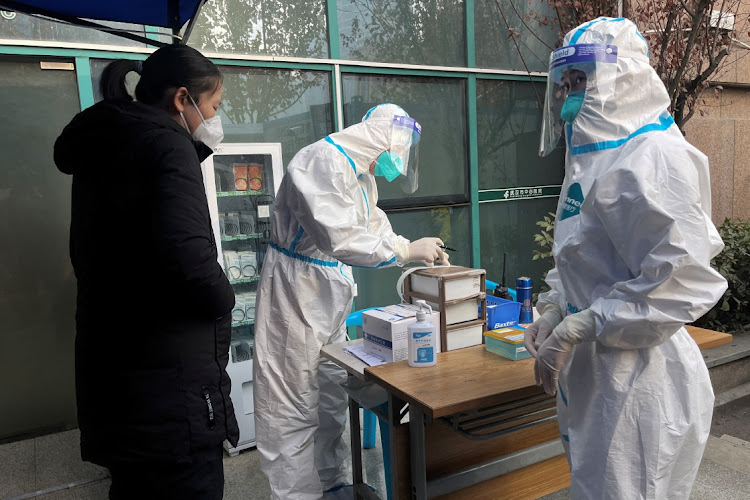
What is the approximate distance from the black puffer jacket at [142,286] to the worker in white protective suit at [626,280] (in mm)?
938

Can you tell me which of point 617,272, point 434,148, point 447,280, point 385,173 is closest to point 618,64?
point 617,272

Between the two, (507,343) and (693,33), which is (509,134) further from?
(507,343)

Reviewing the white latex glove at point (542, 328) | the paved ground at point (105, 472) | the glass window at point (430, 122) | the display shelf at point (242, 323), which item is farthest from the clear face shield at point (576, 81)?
the glass window at point (430, 122)

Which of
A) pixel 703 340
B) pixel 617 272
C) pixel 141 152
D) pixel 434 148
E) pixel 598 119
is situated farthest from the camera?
pixel 434 148

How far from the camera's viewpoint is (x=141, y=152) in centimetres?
125

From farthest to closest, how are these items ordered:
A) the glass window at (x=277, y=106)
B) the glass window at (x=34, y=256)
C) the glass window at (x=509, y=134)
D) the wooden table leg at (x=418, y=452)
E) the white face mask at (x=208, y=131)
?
the glass window at (x=509, y=134) < the glass window at (x=277, y=106) < the glass window at (x=34, y=256) < the wooden table leg at (x=418, y=452) < the white face mask at (x=208, y=131)

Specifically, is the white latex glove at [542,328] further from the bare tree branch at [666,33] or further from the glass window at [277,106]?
the bare tree branch at [666,33]

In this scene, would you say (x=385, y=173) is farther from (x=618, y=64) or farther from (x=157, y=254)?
(x=157, y=254)

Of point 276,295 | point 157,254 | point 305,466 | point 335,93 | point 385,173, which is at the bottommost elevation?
point 305,466

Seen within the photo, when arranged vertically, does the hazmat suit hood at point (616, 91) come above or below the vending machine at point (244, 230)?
above

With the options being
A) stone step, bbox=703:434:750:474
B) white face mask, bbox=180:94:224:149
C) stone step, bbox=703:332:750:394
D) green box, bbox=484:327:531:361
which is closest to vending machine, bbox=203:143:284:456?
white face mask, bbox=180:94:224:149

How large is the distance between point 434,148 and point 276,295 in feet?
8.61

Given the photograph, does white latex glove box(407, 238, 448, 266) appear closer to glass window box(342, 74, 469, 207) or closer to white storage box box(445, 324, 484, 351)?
white storage box box(445, 324, 484, 351)

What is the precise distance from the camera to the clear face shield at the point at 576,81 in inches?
59.1
